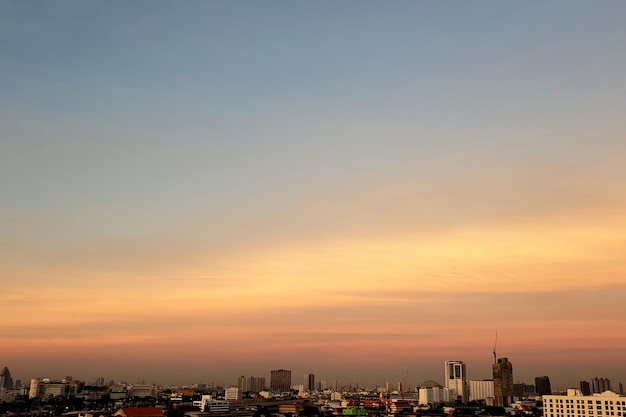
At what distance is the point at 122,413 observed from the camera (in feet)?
303

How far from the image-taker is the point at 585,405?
77.2 m

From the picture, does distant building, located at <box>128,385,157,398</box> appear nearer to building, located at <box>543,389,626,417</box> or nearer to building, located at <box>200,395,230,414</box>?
building, located at <box>200,395,230,414</box>

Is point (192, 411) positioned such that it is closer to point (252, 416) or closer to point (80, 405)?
point (252, 416)

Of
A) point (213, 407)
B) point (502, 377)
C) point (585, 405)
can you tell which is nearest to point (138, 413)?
point (213, 407)

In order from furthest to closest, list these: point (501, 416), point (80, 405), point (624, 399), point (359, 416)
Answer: point (80, 405) → point (359, 416) → point (501, 416) → point (624, 399)

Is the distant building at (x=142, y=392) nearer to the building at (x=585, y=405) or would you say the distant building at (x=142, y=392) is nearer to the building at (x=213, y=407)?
the building at (x=213, y=407)

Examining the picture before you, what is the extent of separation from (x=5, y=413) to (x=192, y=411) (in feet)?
113

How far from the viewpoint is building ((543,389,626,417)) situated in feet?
244

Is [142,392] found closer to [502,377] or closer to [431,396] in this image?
[431,396]

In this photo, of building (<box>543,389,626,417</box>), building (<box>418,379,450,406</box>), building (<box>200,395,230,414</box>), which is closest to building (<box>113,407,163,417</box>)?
building (<box>200,395,230,414</box>)

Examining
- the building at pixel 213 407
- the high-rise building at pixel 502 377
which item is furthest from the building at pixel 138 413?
the high-rise building at pixel 502 377

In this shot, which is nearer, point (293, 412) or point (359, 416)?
point (359, 416)

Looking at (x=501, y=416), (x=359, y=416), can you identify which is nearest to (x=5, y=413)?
(x=359, y=416)

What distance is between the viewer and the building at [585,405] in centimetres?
7431
